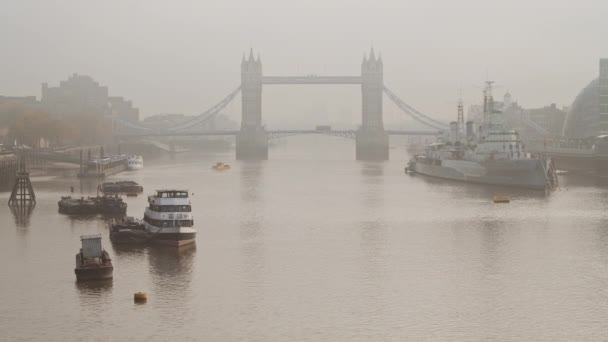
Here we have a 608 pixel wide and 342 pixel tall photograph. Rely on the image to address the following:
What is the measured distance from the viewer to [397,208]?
65125 mm

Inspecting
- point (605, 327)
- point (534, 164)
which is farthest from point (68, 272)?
point (534, 164)

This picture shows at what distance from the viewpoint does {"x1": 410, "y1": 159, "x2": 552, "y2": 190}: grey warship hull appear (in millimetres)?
79062

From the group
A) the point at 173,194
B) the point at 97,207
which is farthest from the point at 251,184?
the point at 173,194

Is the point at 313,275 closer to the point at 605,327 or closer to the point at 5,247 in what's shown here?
the point at 605,327

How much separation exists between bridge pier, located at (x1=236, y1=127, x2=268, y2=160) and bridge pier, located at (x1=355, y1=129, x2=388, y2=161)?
1773 cm

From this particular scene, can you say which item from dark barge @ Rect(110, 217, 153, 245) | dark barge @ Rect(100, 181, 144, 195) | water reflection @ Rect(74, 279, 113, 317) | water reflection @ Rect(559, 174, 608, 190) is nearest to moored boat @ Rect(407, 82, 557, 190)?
water reflection @ Rect(559, 174, 608, 190)

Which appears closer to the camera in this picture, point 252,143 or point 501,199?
point 501,199

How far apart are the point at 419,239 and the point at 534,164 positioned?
112 feet

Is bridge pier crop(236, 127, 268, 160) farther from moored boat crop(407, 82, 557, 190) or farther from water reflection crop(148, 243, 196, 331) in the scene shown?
water reflection crop(148, 243, 196, 331)

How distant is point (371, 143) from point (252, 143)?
903 inches

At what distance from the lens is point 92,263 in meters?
37.2

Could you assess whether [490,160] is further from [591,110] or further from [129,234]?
[591,110]

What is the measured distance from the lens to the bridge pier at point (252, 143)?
581 feet

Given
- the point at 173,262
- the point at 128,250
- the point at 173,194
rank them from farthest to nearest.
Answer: the point at 173,194
the point at 128,250
the point at 173,262
